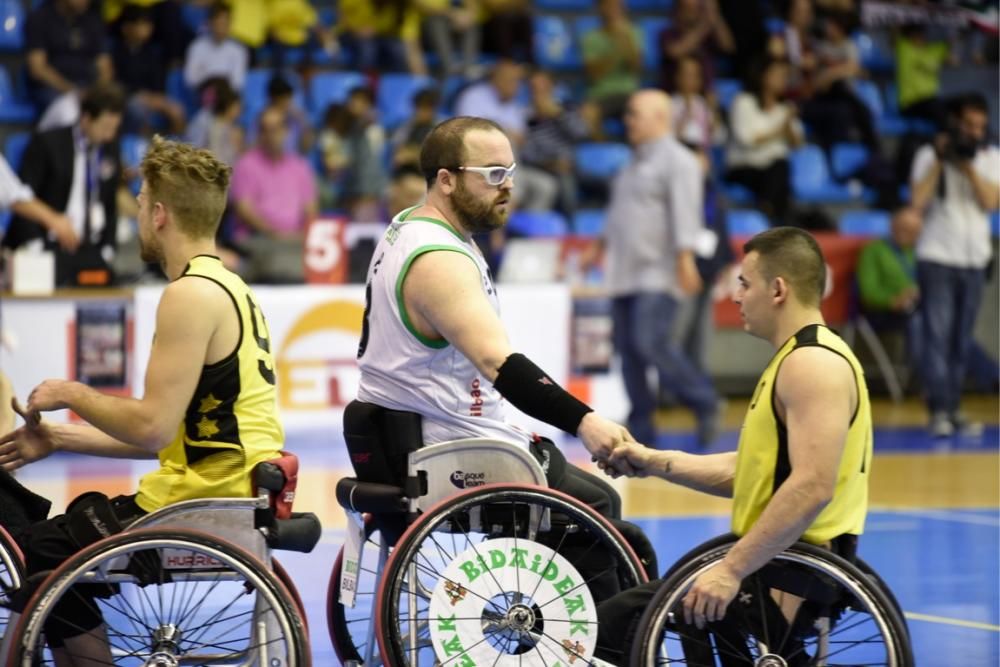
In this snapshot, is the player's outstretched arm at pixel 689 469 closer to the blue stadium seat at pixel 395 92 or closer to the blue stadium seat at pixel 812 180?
the blue stadium seat at pixel 395 92

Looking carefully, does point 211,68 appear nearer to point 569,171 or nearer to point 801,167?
point 569,171

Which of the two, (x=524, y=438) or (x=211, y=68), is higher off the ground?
(x=211, y=68)

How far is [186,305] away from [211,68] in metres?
8.94

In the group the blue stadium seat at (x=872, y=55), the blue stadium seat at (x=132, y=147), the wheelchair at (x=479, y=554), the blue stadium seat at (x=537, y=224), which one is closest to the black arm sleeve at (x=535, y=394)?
the wheelchair at (x=479, y=554)

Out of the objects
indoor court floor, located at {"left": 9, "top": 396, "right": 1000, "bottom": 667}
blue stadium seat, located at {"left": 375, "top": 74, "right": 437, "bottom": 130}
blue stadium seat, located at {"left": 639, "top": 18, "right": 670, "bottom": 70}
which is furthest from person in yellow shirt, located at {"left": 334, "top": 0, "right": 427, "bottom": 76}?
indoor court floor, located at {"left": 9, "top": 396, "right": 1000, "bottom": 667}

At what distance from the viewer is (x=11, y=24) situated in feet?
42.0

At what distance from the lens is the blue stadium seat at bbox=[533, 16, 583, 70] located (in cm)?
1448

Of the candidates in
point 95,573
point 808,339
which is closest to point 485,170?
point 808,339

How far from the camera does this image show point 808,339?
390 cm

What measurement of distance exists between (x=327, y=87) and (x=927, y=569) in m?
7.70

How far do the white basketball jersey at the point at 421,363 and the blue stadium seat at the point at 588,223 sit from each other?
8500mm

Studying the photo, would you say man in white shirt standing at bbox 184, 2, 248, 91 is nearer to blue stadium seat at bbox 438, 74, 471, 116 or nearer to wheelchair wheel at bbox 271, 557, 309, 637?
blue stadium seat at bbox 438, 74, 471, 116

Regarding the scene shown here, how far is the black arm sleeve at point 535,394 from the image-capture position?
13.3 feet

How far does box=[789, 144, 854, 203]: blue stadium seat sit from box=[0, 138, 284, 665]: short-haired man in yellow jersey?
10.6m
